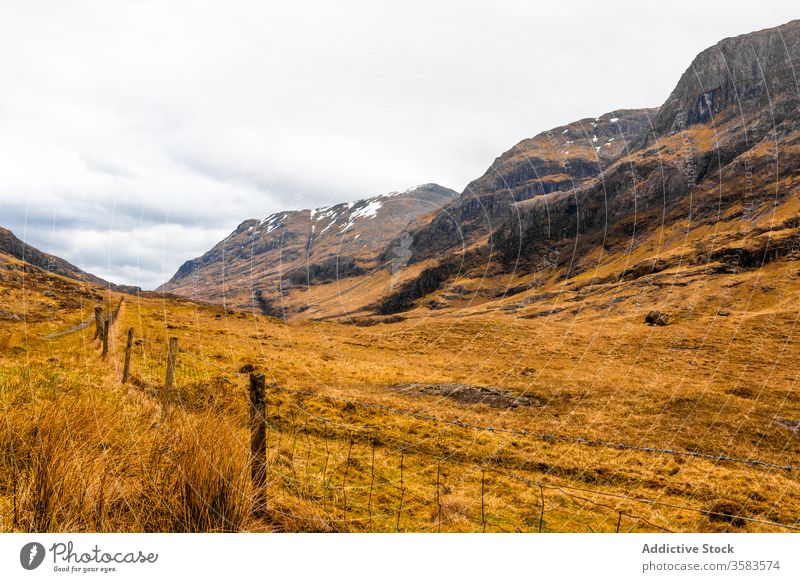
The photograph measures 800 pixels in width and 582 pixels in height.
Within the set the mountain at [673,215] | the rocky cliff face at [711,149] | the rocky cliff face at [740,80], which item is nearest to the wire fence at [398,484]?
→ the mountain at [673,215]

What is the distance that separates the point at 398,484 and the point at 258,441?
5.71m

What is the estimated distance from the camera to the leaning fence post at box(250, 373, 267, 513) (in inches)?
196

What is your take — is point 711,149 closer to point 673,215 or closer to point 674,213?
point 674,213

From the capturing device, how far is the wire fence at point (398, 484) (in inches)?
236

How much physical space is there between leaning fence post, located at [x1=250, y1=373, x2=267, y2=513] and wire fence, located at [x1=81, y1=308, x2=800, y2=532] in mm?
25

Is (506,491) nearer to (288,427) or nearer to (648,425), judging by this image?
(288,427)

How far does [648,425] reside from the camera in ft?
62.7

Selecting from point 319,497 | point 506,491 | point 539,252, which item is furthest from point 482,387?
point 539,252

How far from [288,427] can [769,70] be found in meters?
185

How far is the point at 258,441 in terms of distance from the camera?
533 centimetres

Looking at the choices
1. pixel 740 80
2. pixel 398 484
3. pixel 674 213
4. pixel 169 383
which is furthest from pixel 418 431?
pixel 740 80
